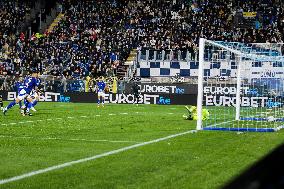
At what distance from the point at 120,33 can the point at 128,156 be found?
4035 cm

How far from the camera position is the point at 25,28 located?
55000 mm

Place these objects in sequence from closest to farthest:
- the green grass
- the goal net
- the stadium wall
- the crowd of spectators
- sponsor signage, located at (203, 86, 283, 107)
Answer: the green grass, the goal net, sponsor signage, located at (203, 86, 283, 107), the stadium wall, the crowd of spectators

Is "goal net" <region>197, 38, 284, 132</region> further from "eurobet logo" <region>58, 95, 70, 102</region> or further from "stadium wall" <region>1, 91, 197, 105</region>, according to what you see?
"eurobet logo" <region>58, 95, 70, 102</region>

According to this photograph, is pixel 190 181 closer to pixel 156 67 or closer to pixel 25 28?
pixel 156 67

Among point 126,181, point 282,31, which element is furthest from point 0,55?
point 126,181

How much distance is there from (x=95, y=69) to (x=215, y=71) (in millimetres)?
18681

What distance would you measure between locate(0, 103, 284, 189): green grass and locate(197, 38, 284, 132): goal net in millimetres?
2756

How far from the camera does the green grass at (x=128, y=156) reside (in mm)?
7160

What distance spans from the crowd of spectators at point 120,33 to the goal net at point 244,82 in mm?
13282

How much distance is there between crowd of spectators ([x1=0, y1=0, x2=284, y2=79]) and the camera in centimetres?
4656

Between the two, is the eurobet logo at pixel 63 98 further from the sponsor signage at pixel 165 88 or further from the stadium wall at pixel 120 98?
the sponsor signage at pixel 165 88

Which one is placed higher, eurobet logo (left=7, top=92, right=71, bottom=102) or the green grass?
eurobet logo (left=7, top=92, right=71, bottom=102)

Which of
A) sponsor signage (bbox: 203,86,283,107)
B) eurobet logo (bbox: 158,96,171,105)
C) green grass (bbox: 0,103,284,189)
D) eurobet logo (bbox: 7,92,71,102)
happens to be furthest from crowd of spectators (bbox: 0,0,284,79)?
green grass (bbox: 0,103,284,189)

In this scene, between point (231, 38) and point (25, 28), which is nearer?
point (231, 38)
